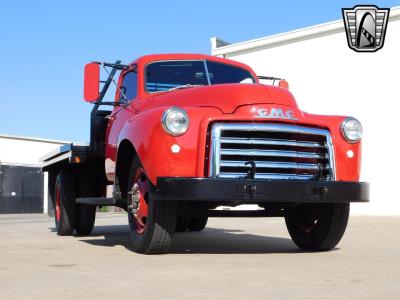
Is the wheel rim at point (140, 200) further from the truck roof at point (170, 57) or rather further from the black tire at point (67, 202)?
the black tire at point (67, 202)

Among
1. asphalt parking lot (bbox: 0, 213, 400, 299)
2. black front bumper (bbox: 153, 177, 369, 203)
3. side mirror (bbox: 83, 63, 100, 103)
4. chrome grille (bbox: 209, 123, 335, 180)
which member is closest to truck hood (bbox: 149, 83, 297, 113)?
chrome grille (bbox: 209, 123, 335, 180)

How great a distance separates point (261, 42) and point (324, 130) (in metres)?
21.6

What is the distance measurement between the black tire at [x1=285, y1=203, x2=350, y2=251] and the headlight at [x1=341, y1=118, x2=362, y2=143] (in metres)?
0.82

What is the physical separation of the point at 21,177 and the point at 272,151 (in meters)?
27.8

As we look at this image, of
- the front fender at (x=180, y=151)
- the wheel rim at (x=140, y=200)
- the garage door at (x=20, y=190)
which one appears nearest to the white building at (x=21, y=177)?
the garage door at (x=20, y=190)

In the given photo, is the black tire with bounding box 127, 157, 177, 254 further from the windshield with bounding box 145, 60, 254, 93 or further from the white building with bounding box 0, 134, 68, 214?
the white building with bounding box 0, 134, 68, 214

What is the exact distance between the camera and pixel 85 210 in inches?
373

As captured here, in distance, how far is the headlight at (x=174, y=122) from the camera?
5.76 meters

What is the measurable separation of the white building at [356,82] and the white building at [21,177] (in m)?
12.8

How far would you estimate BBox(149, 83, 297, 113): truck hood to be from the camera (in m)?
6.06

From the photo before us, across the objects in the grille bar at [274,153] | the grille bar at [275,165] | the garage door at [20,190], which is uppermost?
the grille bar at [274,153]

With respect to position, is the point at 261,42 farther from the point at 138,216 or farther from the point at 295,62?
the point at 138,216

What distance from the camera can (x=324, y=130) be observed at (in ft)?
20.4

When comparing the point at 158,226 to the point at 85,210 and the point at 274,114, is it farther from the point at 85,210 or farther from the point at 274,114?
the point at 85,210
